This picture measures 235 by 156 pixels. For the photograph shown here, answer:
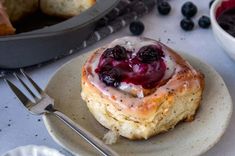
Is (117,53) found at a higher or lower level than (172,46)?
higher

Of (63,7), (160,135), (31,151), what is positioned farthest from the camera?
(63,7)

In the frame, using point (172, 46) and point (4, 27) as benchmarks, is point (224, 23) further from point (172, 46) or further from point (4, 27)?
point (4, 27)

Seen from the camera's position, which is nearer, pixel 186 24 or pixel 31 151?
pixel 31 151

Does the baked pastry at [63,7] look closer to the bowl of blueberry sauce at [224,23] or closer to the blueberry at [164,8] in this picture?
the blueberry at [164,8]

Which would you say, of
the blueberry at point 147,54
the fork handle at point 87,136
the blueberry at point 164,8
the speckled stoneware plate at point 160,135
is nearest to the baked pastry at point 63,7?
the blueberry at point 164,8

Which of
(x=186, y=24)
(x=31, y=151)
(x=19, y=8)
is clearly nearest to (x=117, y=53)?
(x=31, y=151)

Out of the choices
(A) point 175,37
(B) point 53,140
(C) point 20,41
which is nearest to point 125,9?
(A) point 175,37

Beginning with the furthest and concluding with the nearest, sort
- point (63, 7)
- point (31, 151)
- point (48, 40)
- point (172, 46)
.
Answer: point (63, 7)
point (172, 46)
point (48, 40)
point (31, 151)
